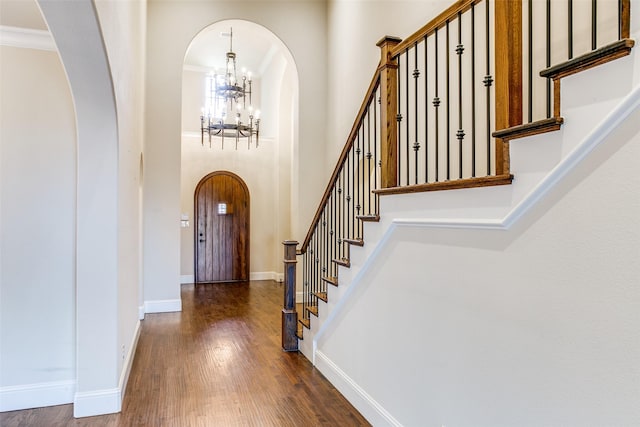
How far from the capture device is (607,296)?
1346 millimetres

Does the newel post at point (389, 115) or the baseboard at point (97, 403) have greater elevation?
the newel post at point (389, 115)

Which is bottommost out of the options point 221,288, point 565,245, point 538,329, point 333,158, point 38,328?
point 221,288

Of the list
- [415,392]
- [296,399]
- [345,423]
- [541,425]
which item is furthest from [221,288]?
[541,425]

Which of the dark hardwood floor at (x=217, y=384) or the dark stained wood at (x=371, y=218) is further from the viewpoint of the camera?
the dark hardwood floor at (x=217, y=384)

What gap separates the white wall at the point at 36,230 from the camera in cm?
309

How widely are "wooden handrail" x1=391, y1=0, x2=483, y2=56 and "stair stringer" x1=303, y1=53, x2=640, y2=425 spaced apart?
2.71 feet

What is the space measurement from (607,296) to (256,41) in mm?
8758

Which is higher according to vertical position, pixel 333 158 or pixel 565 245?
pixel 333 158

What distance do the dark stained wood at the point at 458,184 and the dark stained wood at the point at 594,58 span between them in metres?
0.43

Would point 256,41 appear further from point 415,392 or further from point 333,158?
point 415,392

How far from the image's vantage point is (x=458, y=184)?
2021 mm

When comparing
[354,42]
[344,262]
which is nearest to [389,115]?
[344,262]

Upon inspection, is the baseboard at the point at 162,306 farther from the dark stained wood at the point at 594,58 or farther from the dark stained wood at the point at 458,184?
the dark stained wood at the point at 594,58

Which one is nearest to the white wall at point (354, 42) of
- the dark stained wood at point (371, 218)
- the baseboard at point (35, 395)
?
the dark stained wood at point (371, 218)
